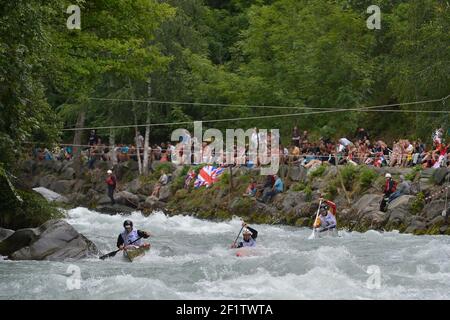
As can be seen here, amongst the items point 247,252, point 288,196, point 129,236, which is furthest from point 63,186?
point 247,252

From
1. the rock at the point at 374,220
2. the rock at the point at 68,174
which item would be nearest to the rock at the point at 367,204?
the rock at the point at 374,220

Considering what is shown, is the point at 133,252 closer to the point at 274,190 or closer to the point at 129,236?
the point at 129,236

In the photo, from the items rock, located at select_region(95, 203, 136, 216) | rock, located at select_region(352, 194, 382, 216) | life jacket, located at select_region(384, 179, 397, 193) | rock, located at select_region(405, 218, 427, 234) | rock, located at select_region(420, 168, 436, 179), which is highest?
rock, located at select_region(420, 168, 436, 179)

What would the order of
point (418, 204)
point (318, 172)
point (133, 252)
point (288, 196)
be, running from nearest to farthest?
point (133, 252) → point (418, 204) → point (318, 172) → point (288, 196)

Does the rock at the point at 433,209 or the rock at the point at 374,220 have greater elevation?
the rock at the point at 433,209

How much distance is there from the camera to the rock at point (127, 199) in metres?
42.0

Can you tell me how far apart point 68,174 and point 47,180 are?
1.19 metres

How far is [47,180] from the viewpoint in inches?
1956

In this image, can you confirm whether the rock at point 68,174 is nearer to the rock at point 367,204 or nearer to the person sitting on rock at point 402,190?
the rock at point 367,204

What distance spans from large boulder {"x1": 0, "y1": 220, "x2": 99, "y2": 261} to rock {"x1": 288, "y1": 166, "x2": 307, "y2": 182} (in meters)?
13.8

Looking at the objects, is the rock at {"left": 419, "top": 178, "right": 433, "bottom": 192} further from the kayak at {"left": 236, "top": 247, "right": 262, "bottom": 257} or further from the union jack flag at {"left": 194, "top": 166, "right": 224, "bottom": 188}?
the union jack flag at {"left": 194, "top": 166, "right": 224, "bottom": 188}

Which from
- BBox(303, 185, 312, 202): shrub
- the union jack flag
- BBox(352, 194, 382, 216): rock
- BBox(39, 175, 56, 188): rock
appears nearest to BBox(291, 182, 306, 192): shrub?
BBox(303, 185, 312, 202): shrub

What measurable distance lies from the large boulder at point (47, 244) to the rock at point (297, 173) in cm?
1378

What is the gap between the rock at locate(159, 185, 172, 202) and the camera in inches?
1628
